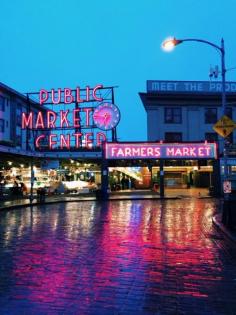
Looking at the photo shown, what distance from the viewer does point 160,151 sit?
42531mm

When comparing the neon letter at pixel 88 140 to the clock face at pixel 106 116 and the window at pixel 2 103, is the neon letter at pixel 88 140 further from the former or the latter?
the window at pixel 2 103

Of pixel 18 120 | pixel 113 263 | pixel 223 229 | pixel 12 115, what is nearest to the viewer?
pixel 113 263

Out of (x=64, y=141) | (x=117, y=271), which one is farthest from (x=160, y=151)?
(x=117, y=271)

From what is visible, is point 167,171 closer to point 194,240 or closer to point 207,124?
point 207,124

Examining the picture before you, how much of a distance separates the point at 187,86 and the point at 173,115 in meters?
4.23

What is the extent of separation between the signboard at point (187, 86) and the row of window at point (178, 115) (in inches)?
85.4

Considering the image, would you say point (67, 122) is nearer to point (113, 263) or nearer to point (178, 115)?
point (178, 115)

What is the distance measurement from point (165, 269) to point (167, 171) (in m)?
51.4

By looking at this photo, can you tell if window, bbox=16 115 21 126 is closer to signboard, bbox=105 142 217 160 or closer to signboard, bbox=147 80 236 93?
signboard, bbox=147 80 236 93

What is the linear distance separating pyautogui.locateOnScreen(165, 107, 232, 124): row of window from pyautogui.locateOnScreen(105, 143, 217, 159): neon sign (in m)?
9.93

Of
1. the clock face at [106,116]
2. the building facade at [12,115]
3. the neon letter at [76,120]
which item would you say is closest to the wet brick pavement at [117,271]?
the clock face at [106,116]

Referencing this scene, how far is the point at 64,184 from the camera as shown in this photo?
5181 centimetres

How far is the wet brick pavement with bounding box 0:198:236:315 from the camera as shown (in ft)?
22.2

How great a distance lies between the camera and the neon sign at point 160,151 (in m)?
42.2
